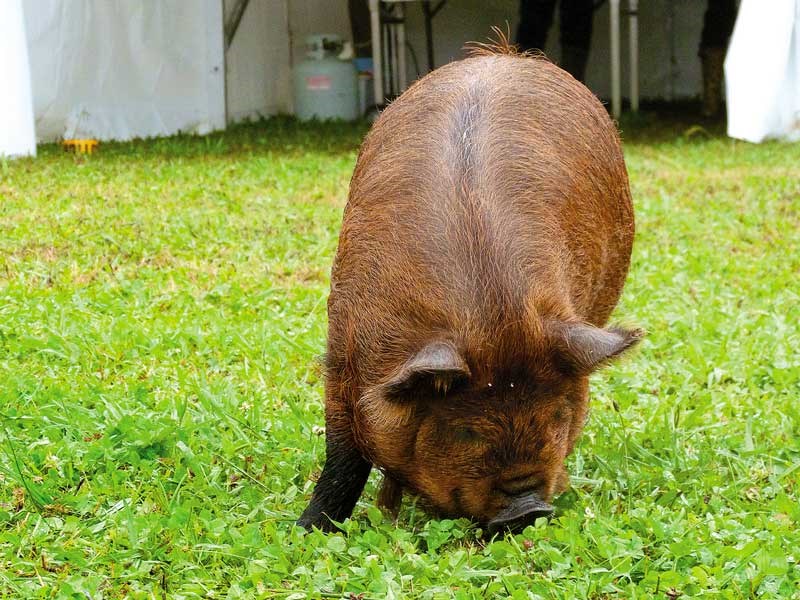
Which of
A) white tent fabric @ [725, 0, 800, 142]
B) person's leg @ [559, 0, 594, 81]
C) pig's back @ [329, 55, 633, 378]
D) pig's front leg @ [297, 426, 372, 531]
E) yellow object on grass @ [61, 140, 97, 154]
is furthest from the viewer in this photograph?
person's leg @ [559, 0, 594, 81]

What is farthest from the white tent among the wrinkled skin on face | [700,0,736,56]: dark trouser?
the wrinkled skin on face

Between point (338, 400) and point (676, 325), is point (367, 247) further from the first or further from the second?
point (676, 325)

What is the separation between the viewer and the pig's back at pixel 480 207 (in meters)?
2.98

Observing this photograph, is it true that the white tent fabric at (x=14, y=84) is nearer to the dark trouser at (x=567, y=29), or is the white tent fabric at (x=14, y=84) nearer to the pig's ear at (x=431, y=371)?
the dark trouser at (x=567, y=29)

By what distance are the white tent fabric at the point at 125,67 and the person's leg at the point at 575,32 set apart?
3.70 metres

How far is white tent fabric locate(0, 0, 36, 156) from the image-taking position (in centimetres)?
832

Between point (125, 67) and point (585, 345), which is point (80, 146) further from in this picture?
point (585, 345)

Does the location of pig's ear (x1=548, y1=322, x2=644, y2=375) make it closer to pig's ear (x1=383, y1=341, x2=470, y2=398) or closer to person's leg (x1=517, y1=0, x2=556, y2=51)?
pig's ear (x1=383, y1=341, x2=470, y2=398)

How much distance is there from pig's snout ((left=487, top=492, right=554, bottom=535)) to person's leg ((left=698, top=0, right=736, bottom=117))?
11.1m

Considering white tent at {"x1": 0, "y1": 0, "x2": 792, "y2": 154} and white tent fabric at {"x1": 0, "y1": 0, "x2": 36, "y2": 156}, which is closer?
white tent fabric at {"x1": 0, "y1": 0, "x2": 36, "y2": 156}

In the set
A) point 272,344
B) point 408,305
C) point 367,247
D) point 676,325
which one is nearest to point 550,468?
point 408,305

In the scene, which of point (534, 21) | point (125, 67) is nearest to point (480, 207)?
point (125, 67)

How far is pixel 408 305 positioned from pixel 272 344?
2030mm

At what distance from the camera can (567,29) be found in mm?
12172
